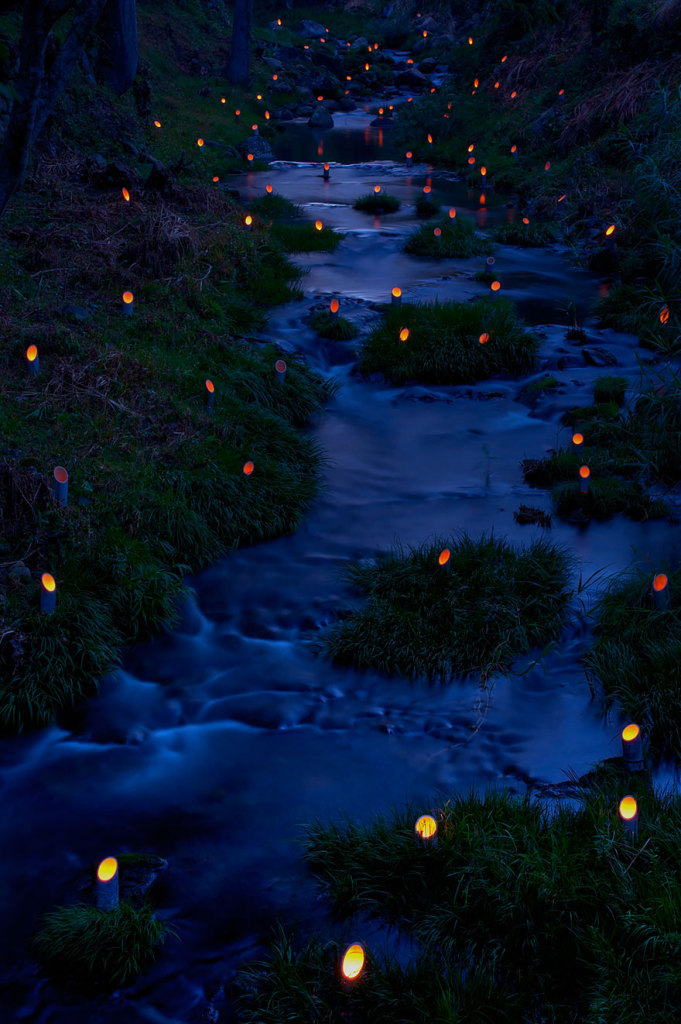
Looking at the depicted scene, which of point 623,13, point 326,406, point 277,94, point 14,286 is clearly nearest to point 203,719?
point 326,406

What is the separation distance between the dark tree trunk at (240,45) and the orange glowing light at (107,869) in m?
25.5

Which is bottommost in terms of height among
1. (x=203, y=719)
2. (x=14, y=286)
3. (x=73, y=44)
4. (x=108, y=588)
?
(x=203, y=719)

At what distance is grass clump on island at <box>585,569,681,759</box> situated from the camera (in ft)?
17.1

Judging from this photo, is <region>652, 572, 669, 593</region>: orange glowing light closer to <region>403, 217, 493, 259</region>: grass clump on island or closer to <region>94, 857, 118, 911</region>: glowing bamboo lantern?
<region>94, 857, 118, 911</region>: glowing bamboo lantern

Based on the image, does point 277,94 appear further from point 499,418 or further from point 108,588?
point 108,588

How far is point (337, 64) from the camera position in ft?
116

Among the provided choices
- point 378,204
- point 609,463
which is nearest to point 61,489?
point 609,463

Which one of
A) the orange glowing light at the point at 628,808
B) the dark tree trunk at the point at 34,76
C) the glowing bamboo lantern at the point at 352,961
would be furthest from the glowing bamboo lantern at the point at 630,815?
the dark tree trunk at the point at 34,76

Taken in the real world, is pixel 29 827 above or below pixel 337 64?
below

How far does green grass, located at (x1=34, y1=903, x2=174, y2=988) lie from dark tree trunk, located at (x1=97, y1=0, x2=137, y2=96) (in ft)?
54.9

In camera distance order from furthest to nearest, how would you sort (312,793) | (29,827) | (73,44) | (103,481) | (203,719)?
(73,44) < (103,481) < (203,719) < (312,793) < (29,827)

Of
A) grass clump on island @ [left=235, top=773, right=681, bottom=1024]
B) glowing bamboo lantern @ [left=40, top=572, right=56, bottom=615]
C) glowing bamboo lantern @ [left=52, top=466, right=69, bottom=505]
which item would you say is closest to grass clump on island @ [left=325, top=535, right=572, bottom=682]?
grass clump on island @ [left=235, top=773, right=681, bottom=1024]

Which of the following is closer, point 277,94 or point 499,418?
point 499,418

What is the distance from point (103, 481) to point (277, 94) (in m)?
24.4
